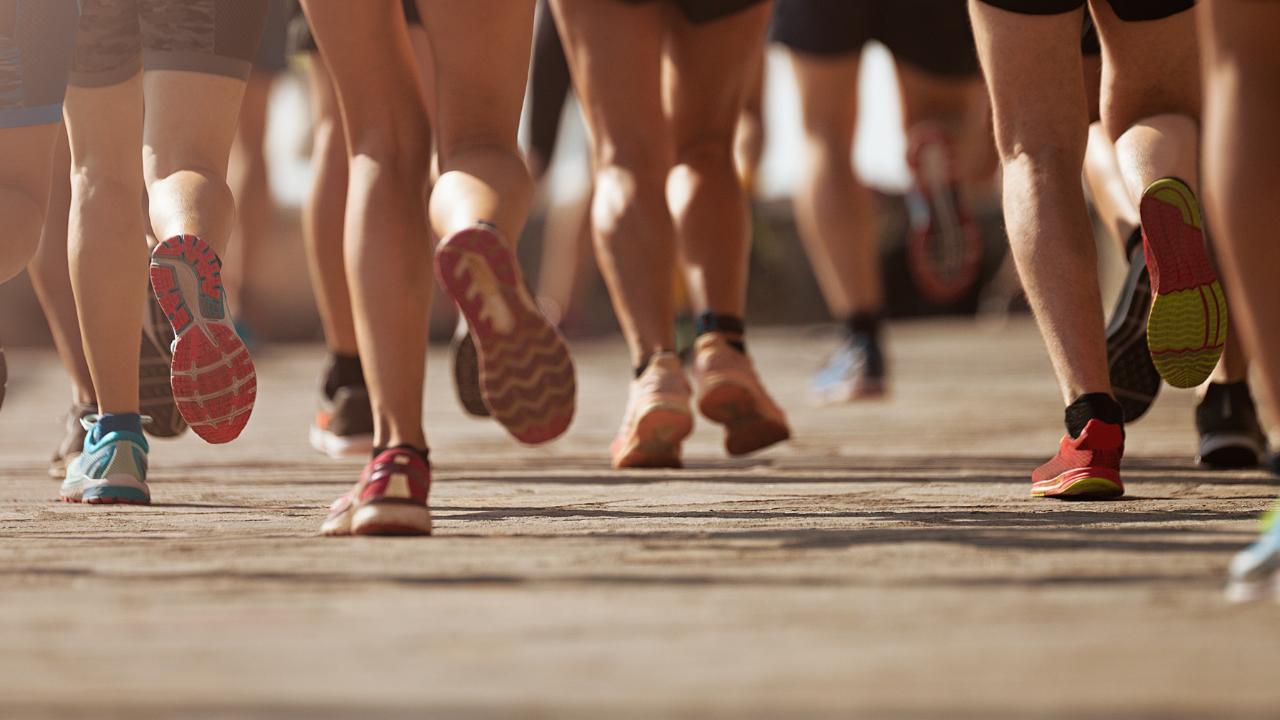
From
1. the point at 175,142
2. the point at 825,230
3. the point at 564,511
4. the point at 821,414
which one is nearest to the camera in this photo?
the point at 564,511

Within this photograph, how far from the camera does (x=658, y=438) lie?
9.53ft

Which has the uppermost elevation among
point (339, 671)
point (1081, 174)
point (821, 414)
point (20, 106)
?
point (20, 106)

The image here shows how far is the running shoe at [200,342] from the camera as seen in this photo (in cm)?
209

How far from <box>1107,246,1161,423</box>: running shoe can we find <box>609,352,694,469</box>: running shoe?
90 cm

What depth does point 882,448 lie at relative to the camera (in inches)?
131

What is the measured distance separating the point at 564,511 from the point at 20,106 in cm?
118

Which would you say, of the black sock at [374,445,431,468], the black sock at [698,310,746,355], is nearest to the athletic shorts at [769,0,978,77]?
the black sock at [698,310,746,355]

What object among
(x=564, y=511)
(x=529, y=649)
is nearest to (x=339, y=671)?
(x=529, y=649)

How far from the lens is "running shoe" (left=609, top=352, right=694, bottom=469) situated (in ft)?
9.47

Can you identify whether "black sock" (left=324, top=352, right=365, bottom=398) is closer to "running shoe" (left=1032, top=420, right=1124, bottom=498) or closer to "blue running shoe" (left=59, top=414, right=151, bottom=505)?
"blue running shoe" (left=59, top=414, right=151, bottom=505)

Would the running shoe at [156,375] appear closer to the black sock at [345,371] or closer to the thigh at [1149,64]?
the black sock at [345,371]

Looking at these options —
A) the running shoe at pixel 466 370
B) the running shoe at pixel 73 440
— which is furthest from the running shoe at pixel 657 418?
the running shoe at pixel 73 440

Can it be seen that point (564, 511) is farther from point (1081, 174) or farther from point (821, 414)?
point (821, 414)

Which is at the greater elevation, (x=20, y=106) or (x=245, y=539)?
(x=20, y=106)
